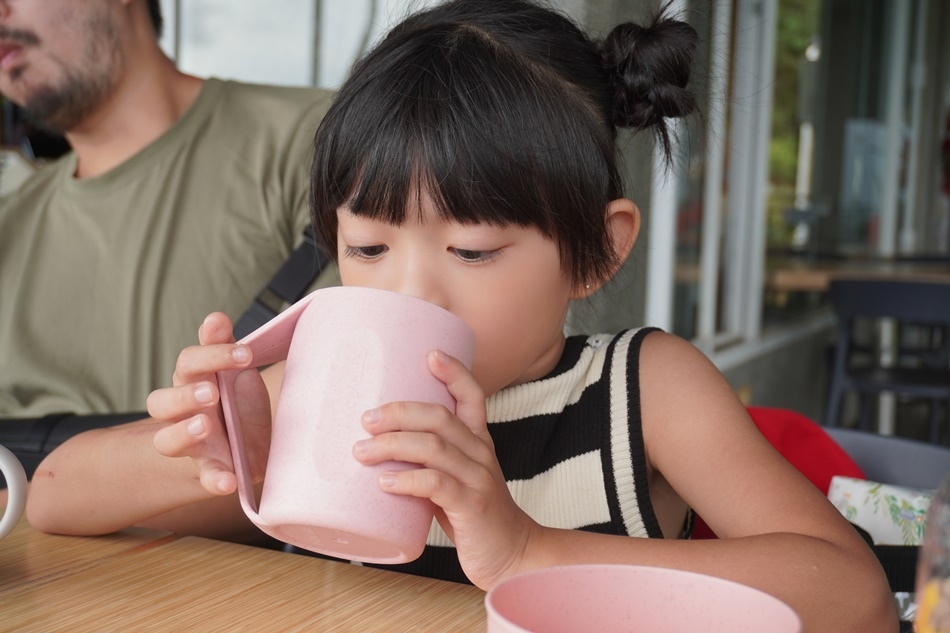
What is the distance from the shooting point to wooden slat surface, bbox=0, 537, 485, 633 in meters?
0.68

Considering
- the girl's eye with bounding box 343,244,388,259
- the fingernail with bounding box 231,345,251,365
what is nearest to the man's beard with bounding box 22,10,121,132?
the girl's eye with bounding box 343,244,388,259

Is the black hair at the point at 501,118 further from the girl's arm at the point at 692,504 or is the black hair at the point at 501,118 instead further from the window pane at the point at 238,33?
the window pane at the point at 238,33

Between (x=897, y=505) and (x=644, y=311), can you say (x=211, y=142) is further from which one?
(x=644, y=311)

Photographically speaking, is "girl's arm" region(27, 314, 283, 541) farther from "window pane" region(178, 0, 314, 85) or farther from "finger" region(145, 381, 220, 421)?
"window pane" region(178, 0, 314, 85)

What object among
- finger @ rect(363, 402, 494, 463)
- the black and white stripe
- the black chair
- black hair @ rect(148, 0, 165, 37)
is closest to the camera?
finger @ rect(363, 402, 494, 463)

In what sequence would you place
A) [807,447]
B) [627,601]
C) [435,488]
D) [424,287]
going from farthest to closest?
[807,447], [424,287], [435,488], [627,601]

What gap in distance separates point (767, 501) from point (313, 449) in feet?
1.36

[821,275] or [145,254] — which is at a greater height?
[145,254]

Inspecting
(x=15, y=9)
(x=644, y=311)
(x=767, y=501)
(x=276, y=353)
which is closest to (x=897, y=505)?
(x=767, y=501)

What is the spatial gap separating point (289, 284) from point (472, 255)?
647 mm

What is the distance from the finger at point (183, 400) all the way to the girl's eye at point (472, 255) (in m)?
0.26

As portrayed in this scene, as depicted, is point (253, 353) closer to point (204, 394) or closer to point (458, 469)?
point (204, 394)

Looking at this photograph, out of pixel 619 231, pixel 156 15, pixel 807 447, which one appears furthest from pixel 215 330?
pixel 156 15

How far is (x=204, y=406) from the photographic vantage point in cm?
71
